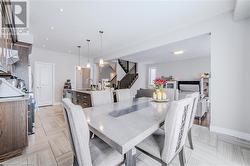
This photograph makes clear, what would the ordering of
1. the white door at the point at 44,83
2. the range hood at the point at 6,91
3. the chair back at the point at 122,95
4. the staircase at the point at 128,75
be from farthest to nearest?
the staircase at the point at 128,75 < the white door at the point at 44,83 < the chair back at the point at 122,95 < the range hood at the point at 6,91

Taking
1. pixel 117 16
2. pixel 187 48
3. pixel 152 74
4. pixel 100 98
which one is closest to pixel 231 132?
pixel 100 98

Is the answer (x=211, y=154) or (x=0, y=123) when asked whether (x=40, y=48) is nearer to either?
(x=0, y=123)

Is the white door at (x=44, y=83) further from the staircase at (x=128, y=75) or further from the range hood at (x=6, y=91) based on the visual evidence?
the range hood at (x=6, y=91)

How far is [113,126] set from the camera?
45.7 inches

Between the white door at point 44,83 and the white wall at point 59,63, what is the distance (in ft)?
0.71

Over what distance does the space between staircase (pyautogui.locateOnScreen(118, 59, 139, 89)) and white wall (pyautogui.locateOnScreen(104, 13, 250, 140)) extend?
192 inches

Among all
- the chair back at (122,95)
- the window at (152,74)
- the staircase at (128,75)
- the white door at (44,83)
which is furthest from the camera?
the window at (152,74)

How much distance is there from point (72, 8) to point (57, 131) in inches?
106

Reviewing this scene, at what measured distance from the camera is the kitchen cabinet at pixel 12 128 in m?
1.78

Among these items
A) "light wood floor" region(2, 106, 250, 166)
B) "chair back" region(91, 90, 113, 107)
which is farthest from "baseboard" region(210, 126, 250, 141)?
Result: "chair back" region(91, 90, 113, 107)

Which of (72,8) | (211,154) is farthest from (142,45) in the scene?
(211,154)

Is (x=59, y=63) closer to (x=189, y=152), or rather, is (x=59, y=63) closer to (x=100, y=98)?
(x=100, y=98)

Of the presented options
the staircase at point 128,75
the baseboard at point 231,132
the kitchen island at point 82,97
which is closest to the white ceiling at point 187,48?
the staircase at point 128,75

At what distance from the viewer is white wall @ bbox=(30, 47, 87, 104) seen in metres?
5.71
